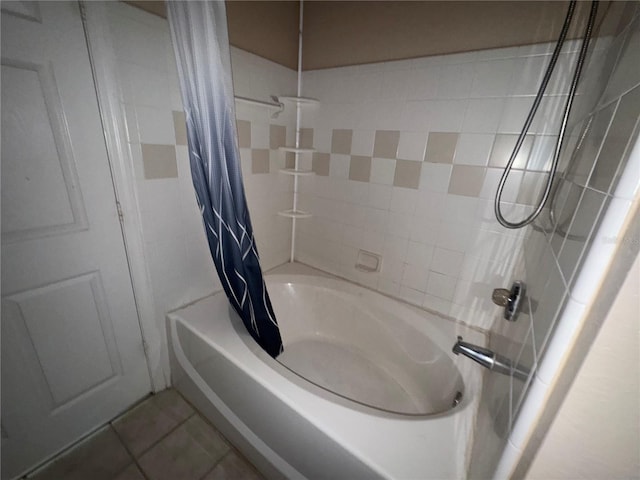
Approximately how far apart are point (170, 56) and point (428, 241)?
55.9 inches

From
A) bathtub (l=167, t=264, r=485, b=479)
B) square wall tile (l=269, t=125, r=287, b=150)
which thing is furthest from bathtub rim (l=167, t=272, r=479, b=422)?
square wall tile (l=269, t=125, r=287, b=150)

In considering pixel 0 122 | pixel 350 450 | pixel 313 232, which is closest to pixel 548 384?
pixel 350 450

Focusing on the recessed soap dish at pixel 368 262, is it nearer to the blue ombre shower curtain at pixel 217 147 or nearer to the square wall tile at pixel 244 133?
the blue ombre shower curtain at pixel 217 147

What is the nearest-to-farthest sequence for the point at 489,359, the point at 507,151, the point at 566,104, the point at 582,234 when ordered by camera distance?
the point at 582,234, the point at 489,359, the point at 566,104, the point at 507,151

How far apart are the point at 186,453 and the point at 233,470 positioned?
23 centimetres

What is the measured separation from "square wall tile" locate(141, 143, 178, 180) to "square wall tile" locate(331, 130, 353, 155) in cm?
85

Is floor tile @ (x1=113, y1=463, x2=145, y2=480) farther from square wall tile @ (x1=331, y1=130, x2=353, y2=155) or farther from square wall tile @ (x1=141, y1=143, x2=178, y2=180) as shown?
square wall tile @ (x1=331, y1=130, x2=353, y2=155)

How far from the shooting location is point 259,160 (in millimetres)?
1433

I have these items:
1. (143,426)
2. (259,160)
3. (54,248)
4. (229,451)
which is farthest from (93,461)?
(259,160)

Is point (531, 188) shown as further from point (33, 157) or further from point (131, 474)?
point (131, 474)

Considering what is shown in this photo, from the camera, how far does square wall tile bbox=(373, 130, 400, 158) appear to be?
4.26 feet

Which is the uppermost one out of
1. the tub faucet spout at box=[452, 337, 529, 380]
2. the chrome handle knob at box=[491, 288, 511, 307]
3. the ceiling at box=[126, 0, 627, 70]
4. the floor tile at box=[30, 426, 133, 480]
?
the ceiling at box=[126, 0, 627, 70]

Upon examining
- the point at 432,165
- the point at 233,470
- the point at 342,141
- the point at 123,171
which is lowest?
the point at 233,470

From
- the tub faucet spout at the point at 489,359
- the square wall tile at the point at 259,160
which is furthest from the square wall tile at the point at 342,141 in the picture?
the tub faucet spout at the point at 489,359
